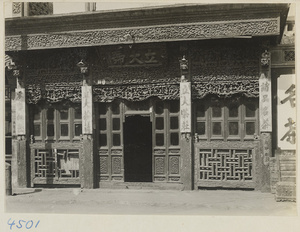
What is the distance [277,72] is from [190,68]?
2.07 meters

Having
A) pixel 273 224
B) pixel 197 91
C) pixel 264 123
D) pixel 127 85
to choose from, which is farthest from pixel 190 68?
pixel 273 224

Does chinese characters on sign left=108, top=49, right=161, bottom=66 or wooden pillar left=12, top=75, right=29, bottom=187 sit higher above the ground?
chinese characters on sign left=108, top=49, right=161, bottom=66

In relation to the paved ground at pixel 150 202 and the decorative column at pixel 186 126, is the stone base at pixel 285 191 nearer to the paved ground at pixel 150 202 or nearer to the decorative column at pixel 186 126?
the paved ground at pixel 150 202

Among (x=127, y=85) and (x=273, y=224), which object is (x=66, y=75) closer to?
(x=127, y=85)

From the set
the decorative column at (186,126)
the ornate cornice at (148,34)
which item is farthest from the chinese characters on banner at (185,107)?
the ornate cornice at (148,34)

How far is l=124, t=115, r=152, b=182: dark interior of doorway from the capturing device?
9.80 metres

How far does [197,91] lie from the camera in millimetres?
8125

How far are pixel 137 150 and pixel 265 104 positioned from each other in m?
4.05

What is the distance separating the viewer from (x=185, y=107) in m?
8.08

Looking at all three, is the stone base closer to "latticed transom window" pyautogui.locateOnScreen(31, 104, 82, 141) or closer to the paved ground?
the paved ground

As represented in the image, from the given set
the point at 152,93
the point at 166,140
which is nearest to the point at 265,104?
the point at 166,140

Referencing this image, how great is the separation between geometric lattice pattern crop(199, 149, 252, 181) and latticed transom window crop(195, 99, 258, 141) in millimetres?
348

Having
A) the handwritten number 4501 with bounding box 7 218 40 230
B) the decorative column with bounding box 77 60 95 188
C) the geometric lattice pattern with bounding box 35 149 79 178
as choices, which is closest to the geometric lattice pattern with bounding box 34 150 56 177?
the geometric lattice pattern with bounding box 35 149 79 178

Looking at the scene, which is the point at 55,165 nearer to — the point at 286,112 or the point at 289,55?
the point at 286,112
